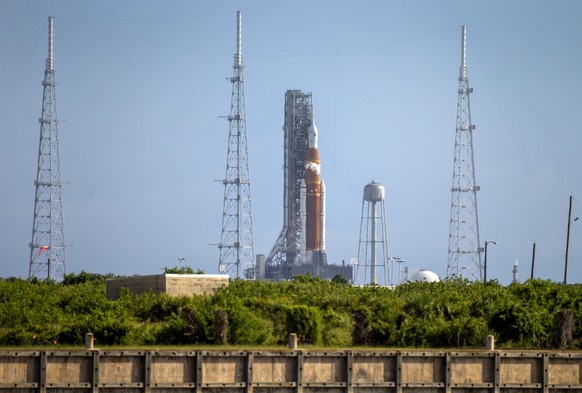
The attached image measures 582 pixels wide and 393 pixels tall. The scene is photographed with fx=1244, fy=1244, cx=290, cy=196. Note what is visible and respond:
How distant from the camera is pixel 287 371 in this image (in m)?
33.6

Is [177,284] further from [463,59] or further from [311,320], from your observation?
[463,59]

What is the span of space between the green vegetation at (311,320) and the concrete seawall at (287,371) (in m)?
9.33

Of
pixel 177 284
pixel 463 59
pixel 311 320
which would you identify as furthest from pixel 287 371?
pixel 463 59

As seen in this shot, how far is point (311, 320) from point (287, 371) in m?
13.7

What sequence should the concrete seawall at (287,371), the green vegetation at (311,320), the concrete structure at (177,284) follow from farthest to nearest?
the concrete structure at (177,284) < the green vegetation at (311,320) < the concrete seawall at (287,371)

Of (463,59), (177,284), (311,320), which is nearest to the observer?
(311,320)

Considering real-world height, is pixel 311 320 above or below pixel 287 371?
above

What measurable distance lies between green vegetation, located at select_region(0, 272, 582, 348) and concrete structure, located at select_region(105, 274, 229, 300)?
1.51 m

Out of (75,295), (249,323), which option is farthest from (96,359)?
(75,295)

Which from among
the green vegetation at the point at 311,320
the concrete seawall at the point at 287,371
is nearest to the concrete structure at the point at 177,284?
the green vegetation at the point at 311,320

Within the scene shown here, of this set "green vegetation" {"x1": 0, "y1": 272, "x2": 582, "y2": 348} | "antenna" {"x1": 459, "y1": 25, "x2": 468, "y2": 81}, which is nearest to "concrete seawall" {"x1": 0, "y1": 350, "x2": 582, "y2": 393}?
"green vegetation" {"x1": 0, "y1": 272, "x2": 582, "y2": 348}

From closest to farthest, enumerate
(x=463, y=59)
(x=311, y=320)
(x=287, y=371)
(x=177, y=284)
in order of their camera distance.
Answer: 1. (x=287, y=371)
2. (x=311, y=320)
3. (x=177, y=284)
4. (x=463, y=59)

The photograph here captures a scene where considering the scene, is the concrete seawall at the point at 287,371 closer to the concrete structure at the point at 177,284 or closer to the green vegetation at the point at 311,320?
the green vegetation at the point at 311,320

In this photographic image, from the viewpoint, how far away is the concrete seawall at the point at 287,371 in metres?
32.4
